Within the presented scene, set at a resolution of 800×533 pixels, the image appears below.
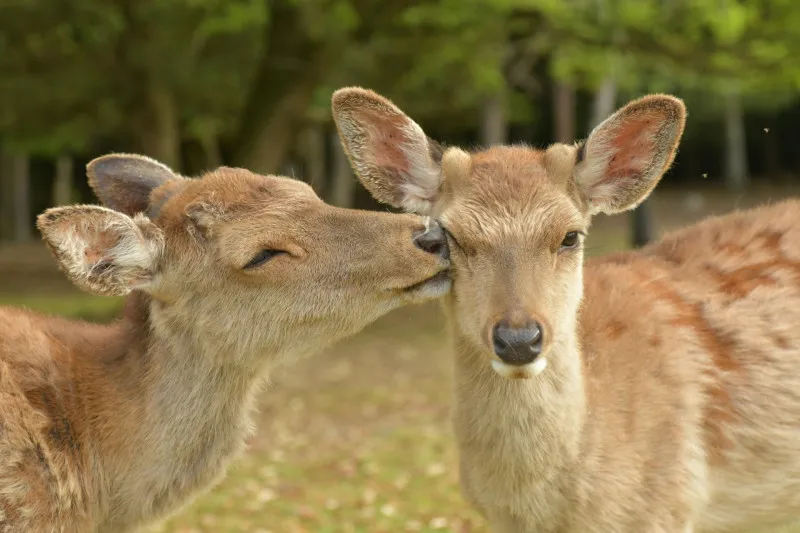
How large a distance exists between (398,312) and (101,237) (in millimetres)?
13309

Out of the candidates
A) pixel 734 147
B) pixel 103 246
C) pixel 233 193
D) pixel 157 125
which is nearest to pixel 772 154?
pixel 734 147

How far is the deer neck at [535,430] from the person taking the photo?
4117mm

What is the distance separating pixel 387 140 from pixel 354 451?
5.02 metres

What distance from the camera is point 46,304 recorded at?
57.1 ft

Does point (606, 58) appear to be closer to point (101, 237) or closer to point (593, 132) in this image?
point (593, 132)

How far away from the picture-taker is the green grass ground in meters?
7.07

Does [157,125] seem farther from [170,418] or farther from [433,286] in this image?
[433,286]

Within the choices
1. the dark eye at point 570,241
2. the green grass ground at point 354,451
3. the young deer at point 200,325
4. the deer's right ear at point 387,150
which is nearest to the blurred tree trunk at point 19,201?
the green grass ground at point 354,451

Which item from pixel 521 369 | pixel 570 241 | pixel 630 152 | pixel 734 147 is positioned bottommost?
pixel 734 147

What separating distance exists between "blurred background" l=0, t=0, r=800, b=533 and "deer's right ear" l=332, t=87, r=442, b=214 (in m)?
2.95

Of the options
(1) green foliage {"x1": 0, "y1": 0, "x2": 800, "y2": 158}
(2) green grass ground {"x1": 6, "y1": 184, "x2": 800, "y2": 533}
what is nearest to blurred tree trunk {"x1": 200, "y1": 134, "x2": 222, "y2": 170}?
(1) green foliage {"x1": 0, "y1": 0, "x2": 800, "y2": 158}

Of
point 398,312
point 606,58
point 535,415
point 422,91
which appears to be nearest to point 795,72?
point 606,58

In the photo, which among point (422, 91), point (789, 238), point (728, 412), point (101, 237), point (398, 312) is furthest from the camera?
point (422, 91)

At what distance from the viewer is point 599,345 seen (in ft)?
14.6
